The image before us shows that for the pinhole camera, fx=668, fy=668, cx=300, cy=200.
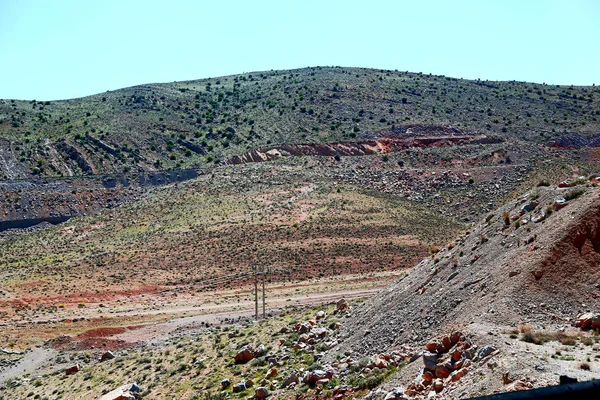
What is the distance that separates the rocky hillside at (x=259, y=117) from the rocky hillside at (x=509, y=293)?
7123cm

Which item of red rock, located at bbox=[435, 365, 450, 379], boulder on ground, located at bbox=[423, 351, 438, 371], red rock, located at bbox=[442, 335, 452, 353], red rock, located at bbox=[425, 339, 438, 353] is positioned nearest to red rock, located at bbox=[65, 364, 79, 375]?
red rock, located at bbox=[425, 339, 438, 353]

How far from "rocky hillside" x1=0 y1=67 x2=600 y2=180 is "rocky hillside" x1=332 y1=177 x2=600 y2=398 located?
2804 inches

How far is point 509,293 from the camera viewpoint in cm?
1497

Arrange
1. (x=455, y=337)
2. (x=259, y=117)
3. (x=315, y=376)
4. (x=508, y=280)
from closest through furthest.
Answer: (x=455, y=337), (x=508, y=280), (x=315, y=376), (x=259, y=117)

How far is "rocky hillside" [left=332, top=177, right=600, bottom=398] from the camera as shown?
1255cm

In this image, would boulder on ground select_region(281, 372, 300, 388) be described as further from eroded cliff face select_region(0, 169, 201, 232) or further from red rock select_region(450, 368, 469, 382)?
eroded cliff face select_region(0, 169, 201, 232)

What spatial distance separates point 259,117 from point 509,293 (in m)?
92.8

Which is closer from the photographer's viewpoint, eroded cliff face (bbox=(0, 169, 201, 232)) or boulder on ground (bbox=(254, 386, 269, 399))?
boulder on ground (bbox=(254, 386, 269, 399))

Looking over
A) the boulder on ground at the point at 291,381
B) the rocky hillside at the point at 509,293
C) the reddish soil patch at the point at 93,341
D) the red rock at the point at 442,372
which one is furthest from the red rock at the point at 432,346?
the reddish soil patch at the point at 93,341

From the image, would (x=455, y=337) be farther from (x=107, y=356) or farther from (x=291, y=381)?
(x=107, y=356)

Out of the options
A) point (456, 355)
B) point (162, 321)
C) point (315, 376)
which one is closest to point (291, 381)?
point (315, 376)

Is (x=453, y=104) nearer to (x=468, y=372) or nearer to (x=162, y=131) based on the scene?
(x=162, y=131)

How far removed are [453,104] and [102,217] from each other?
204ft

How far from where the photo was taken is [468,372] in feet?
38.7
